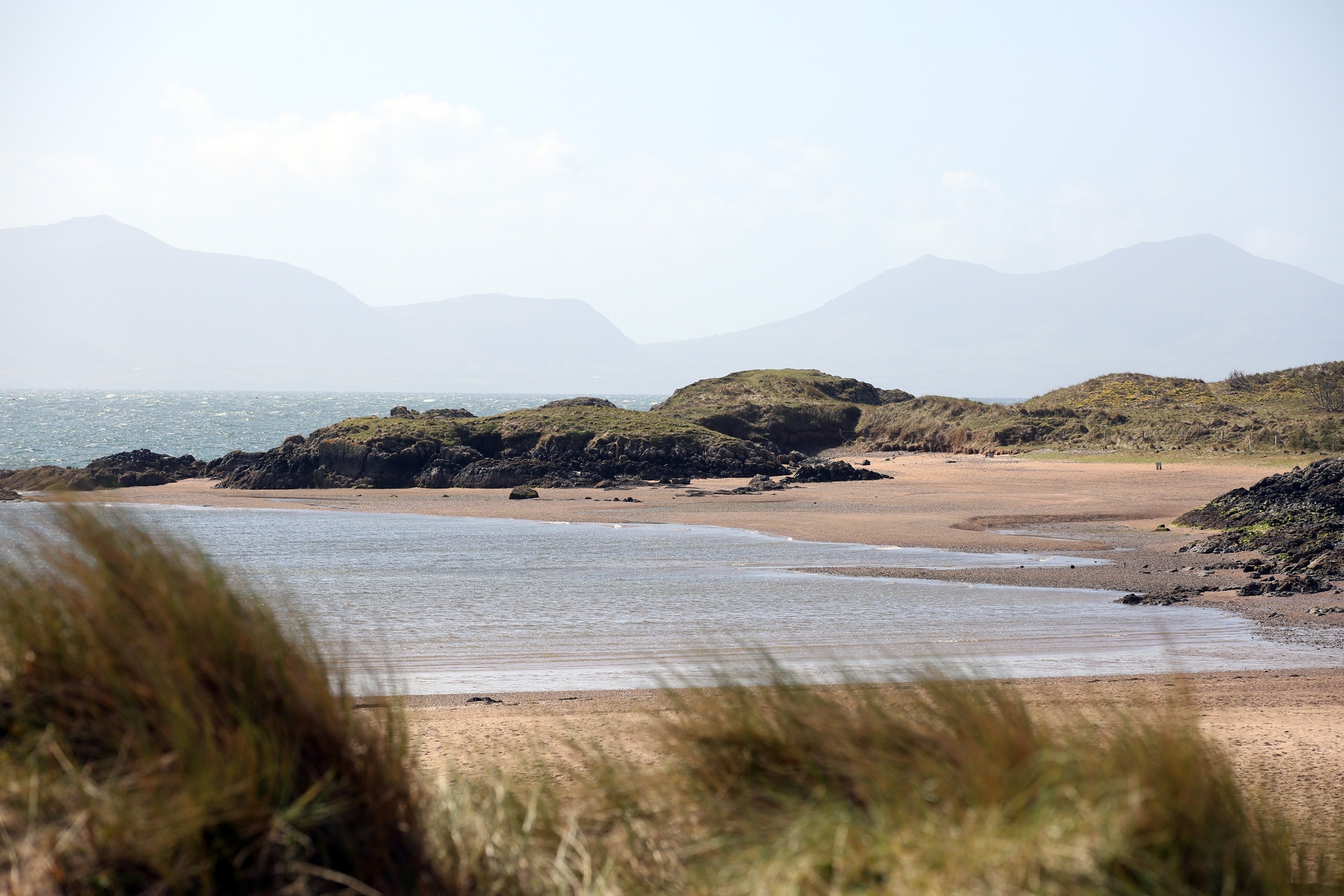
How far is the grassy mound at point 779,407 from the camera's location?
183ft

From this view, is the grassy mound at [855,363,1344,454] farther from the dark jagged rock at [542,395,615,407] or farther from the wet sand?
the dark jagged rock at [542,395,615,407]

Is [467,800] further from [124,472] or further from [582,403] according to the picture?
[582,403]

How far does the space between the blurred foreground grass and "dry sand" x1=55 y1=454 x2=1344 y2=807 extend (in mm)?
527

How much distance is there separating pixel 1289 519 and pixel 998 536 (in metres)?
5.74

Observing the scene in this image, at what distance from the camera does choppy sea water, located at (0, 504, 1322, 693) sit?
1059cm

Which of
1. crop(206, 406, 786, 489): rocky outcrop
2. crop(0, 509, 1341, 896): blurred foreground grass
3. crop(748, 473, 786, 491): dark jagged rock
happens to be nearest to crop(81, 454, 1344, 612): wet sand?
crop(748, 473, 786, 491): dark jagged rock

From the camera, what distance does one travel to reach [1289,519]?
19484 mm

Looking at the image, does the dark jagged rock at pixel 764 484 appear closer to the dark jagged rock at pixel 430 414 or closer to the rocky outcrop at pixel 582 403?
the dark jagged rock at pixel 430 414

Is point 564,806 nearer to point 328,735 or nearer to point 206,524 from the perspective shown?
point 328,735

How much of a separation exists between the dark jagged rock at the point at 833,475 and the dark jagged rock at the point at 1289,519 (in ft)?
53.6

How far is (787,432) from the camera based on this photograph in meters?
56.9

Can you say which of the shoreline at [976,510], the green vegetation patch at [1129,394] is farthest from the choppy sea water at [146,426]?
the green vegetation patch at [1129,394]

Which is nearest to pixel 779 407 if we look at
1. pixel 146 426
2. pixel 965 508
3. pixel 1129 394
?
pixel 1129 394

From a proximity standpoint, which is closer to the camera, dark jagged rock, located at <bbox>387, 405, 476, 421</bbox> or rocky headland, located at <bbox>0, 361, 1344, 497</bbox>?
rocky headland, located at <bbox>0, 361, 1344, 497</bbox>
